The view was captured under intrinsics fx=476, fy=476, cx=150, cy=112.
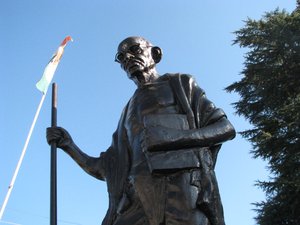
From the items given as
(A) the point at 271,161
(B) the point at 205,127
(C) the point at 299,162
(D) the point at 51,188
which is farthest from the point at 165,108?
(A) the point at 271,161

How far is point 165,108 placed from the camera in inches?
126

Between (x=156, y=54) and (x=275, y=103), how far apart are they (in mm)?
14936

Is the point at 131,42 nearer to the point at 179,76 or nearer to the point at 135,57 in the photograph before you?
the point at 135,57

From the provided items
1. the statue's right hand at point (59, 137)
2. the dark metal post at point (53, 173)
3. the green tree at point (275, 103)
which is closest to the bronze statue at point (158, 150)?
the statue's right hand at point (59, 137)

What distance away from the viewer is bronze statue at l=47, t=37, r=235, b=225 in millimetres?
2732

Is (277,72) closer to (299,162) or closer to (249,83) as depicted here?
(249,83)

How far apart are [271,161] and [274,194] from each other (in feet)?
3.87

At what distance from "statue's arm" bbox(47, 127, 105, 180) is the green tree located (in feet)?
37.8

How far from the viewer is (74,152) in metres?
3.52

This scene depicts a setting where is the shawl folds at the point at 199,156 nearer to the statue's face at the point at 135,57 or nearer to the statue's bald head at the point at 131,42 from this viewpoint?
the statue's face at the point at 135,57

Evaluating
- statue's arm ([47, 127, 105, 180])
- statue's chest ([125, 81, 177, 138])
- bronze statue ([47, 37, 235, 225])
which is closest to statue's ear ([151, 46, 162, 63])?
bronze statue ([47, 37, 235, 225])

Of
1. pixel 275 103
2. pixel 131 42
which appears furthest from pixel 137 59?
pixel 275 103

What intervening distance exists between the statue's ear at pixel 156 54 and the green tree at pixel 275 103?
1133 cm

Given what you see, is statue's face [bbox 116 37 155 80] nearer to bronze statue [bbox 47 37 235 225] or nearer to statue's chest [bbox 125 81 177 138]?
bronze statue [bbox 47 37 235 225]
